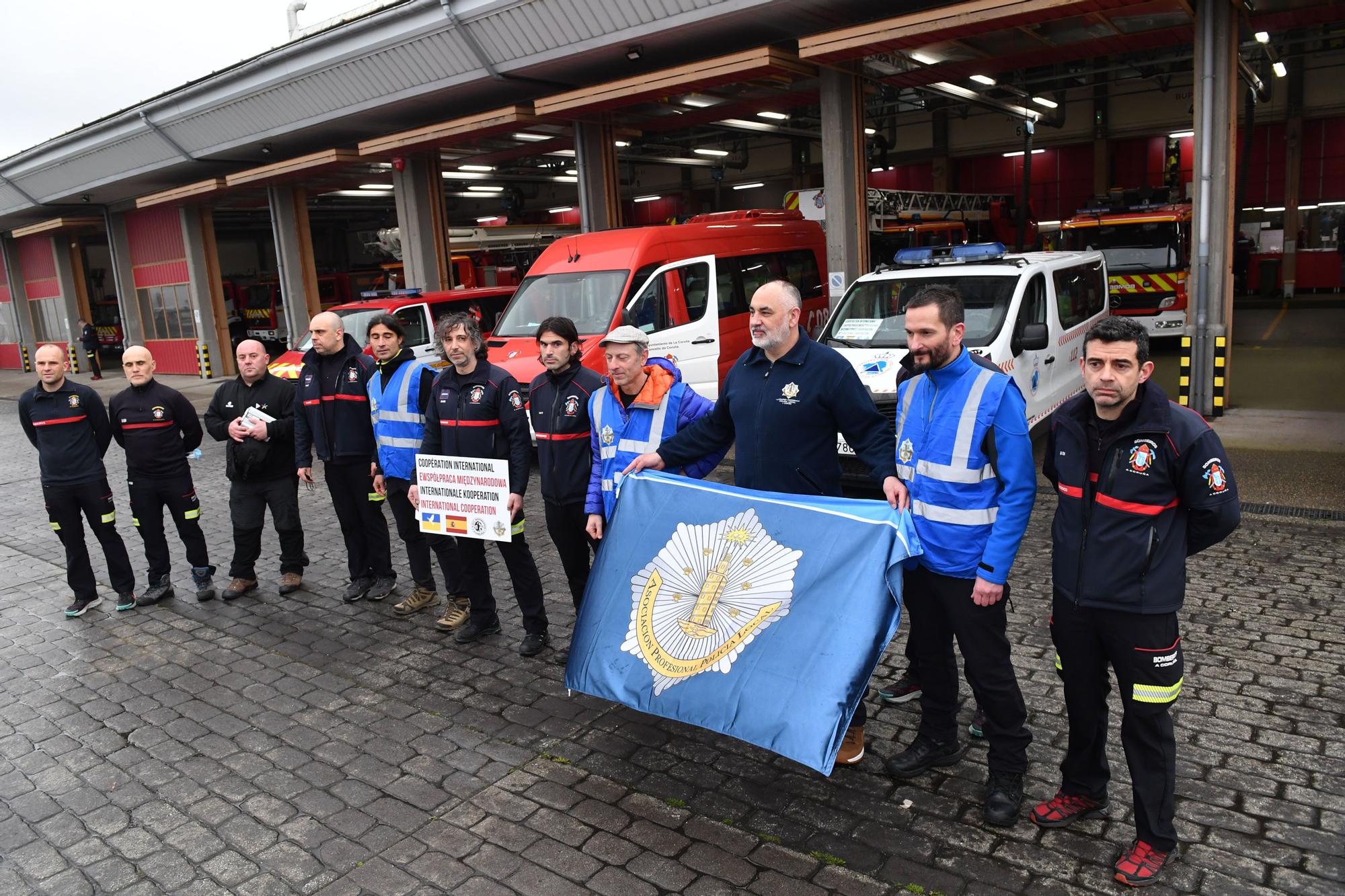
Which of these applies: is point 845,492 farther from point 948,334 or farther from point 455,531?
point 948,334

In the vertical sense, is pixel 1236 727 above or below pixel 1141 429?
below

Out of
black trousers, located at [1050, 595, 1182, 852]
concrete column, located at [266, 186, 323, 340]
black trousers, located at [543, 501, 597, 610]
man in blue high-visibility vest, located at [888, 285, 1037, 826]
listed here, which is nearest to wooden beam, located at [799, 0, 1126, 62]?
man in blue high-visibility vest, located at [888, 285, 1037, 826]

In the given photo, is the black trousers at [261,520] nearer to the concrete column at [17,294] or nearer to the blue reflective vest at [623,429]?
the blue reflective vest at [623,429]

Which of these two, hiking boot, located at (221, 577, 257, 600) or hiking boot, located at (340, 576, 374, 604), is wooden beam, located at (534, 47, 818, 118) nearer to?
hiking boot, located at (340, 576, 374, 604)

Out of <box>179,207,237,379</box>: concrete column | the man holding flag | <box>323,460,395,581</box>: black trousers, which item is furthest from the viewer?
<box>179,207,237,379</box>: concrete column

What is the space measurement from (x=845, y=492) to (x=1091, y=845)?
5.15m

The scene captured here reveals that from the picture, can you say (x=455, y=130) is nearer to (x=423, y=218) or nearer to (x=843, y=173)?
(x=423, y=218)

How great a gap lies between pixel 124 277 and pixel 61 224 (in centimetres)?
238

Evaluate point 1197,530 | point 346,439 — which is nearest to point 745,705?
point 1197,530

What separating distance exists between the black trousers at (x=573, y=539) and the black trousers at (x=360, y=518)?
182 cm

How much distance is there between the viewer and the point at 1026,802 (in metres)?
3.93

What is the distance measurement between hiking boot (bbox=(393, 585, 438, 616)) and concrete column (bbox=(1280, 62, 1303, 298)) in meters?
26.9

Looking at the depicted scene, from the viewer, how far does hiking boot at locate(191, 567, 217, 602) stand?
7.23m

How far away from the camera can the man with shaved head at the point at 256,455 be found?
688cm
